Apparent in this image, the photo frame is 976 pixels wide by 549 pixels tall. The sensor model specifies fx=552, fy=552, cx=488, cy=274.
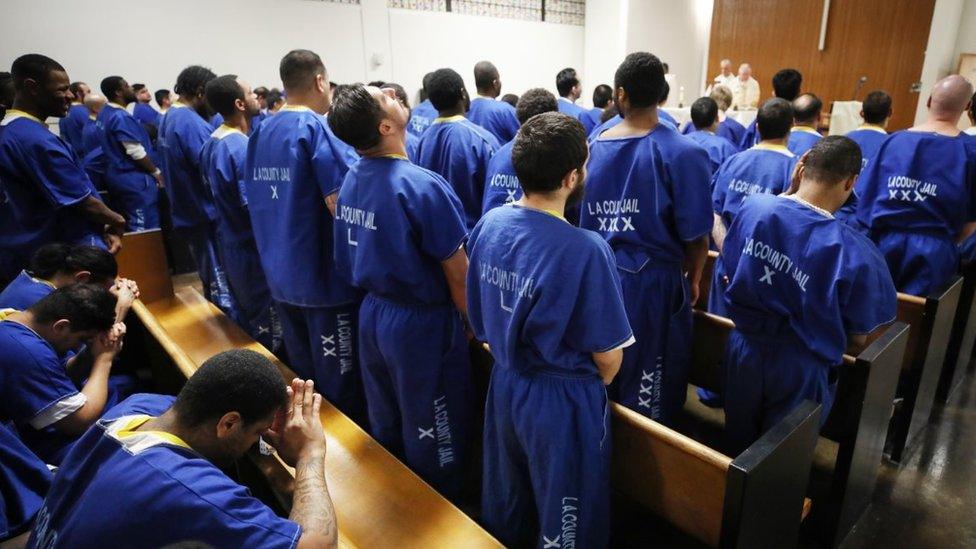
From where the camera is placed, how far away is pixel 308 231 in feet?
7.52

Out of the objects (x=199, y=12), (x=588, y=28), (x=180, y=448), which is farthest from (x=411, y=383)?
(x=588, y=28)

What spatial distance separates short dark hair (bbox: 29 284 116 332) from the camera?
1.82 m

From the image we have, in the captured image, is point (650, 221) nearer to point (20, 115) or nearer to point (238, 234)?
point (238, 234)

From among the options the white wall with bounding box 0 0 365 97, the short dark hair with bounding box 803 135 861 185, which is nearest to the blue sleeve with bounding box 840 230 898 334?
the short dark hair with bounding box 803 135 861 185

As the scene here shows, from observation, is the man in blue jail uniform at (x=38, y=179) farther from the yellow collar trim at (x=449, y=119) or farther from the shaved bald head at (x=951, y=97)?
the shaved bald head at (x=951, y=97)

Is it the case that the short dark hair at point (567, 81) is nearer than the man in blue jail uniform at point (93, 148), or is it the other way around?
the short dark hair at point (567, 81)

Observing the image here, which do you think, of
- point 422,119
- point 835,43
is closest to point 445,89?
point 422,119

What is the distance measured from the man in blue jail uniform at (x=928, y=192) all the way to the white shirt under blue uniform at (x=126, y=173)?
18.8ft

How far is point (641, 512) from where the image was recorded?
7.36ft

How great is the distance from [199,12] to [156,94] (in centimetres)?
132

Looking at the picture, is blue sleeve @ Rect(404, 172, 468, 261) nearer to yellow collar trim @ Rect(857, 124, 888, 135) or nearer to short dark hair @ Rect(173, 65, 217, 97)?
short dark hair @ Rect(173, 65, 217, 97)

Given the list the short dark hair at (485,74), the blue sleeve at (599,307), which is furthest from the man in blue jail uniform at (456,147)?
the blue sleeve at (599,307)

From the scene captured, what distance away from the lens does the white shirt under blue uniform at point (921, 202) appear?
8.77ft

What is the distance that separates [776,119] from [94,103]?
6640mm
